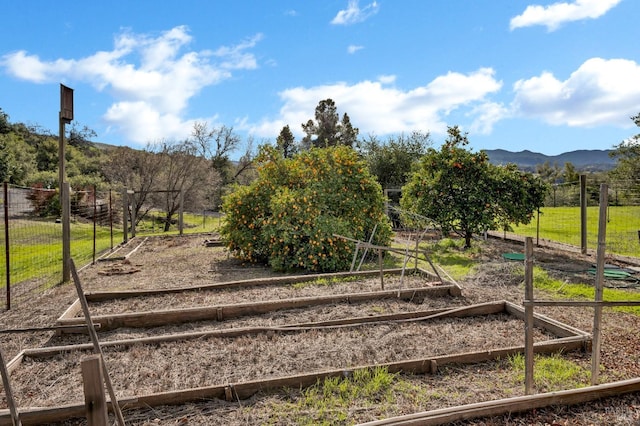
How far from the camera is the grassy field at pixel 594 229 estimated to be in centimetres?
1082

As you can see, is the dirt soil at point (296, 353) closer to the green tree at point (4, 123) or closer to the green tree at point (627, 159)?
the green tree at point (627, 159)

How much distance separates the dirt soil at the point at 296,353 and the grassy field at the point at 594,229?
17.2ft

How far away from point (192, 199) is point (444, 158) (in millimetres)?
13272

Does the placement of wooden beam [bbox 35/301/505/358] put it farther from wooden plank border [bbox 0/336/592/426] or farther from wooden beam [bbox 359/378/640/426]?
wooden beam [bbox 359/378/640/426]

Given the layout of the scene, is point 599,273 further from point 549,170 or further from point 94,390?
point 549,170

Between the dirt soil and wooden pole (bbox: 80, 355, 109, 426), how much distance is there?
111 cm

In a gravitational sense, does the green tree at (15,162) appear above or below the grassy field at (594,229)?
above

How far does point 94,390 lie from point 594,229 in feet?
53.9

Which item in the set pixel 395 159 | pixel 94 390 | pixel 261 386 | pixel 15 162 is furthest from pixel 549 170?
pixel 94 390

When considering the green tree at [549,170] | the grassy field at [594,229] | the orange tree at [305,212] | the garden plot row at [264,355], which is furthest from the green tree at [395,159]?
the green tree at [549,170]

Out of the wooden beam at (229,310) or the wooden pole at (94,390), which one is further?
the wooden beam at (229,310)

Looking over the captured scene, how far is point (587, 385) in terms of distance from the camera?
3.25m

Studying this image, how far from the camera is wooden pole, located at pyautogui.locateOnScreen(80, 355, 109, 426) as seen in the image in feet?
4.58

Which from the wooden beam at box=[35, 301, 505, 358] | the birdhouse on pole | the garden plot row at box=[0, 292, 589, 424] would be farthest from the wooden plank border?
the birdhouse on pole
